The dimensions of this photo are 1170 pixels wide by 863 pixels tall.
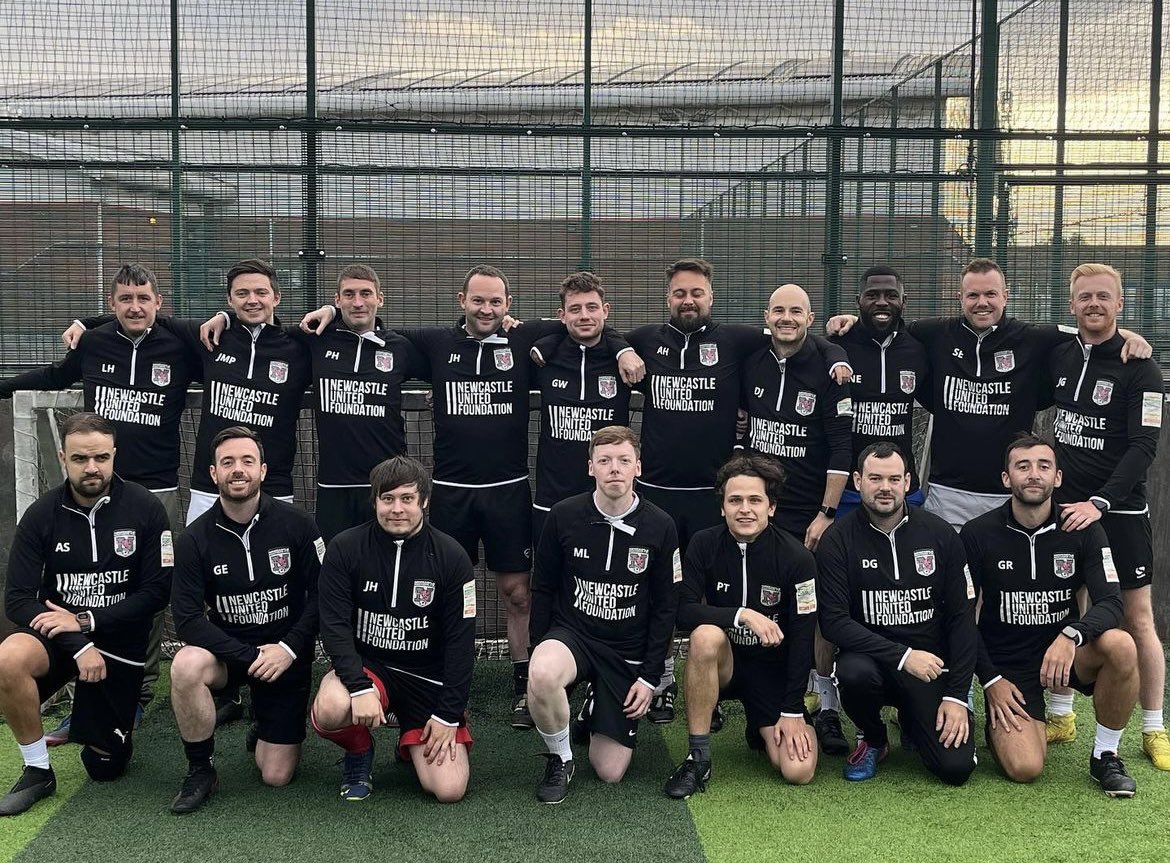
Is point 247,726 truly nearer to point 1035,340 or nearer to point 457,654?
point 457,654

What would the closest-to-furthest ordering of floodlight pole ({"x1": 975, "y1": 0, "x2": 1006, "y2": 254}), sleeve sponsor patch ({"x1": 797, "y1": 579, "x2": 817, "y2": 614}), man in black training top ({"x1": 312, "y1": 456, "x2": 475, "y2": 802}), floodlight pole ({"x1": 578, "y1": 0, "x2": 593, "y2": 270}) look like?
man in black training top ({"x1": 312, "y1": 456, "x2": 475, "y2": 802}) → sleeve sponsor patch ({"x1": 797, "y1": 579, "x2": 817, "y2": 614}) → floodlight pole ({"x1": 578, "y1": 0, "x2": 593, "y2": 270}) → floodlight pole ({"x1": 975, "y1": 0, "x2": 1006, "y2": 254})

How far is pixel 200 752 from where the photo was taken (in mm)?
4309

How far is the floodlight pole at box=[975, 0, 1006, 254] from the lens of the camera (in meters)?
6.64

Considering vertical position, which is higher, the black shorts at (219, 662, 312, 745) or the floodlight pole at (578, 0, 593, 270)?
the floodlight pole at (578, 0, 593, 270)

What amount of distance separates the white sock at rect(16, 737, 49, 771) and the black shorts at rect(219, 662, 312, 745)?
0.71 metres

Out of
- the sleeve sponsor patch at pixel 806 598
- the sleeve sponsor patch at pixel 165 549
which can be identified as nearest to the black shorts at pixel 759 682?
the sleeve sponsor patch at pixel 806 598

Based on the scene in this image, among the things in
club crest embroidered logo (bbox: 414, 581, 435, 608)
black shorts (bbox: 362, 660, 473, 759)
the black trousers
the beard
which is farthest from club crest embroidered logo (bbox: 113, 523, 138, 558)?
the black trousers

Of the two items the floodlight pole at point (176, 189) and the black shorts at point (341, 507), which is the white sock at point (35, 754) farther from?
the floodlight pole at point (176, 189)

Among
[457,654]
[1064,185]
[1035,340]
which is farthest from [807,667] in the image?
[1064,185]

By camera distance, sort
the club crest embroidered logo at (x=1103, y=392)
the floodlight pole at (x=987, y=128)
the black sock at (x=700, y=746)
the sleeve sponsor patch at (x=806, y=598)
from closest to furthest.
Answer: the black sock at (x=700, y=746) → the sleeve sponsor patch at (x=806, y=598) → the club crest embroidered logo at (x=1103, y=392) → the floodlight pole at (x=987, y=128)

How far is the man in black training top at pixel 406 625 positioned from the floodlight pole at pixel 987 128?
13.2 ft

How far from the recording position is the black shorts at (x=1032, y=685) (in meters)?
4.60

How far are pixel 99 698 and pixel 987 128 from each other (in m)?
5.67

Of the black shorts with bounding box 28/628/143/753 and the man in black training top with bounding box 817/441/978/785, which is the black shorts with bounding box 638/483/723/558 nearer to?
the man in black training top with bounding box 817/441/978/785
